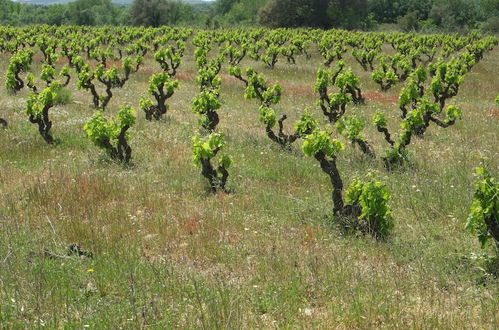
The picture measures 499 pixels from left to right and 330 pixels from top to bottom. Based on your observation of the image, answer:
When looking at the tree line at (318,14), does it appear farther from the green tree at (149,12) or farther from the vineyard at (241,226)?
the vineyard at (241,226)

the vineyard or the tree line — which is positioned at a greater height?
the tree line

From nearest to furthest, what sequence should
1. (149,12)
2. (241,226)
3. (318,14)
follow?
1. (241,226)
2. (318,14)
3. (149,12)

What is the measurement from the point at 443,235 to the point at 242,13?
9732 cm

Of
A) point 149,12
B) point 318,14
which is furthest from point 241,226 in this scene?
point 149,12

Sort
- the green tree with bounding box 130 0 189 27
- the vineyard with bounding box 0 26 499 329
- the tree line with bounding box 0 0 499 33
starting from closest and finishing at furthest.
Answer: the vineyard with bounding box 0 26 499 329
the tree line with bounding box 0 0 499 33
the green tree with bounding box 130 0 189 27

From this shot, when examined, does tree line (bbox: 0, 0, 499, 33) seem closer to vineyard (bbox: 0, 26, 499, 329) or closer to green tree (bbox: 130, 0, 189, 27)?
green tree (bbox: 130, 0, 189, 27)

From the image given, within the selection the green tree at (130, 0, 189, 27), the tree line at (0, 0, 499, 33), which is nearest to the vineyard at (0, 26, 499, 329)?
the tree line at (0, 0, 499, 33)

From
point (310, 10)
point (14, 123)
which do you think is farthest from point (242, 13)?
point (14, 123)

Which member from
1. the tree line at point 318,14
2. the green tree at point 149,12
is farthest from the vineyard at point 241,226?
the green tree at point 149,12

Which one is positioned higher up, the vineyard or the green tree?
the green tree

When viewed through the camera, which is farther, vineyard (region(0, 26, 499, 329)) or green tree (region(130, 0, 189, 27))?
green tree (region(130, 0, 189, 27))

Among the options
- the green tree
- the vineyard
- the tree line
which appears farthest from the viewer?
the green tree

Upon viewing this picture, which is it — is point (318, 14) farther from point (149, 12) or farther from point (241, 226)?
point (241, 226)

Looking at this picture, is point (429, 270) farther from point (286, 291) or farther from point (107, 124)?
point (107, 124)
